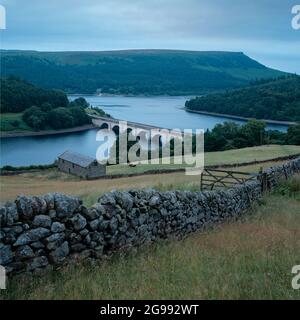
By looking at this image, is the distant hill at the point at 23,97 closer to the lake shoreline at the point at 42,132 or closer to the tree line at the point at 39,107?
the tree line at the point at 39,107

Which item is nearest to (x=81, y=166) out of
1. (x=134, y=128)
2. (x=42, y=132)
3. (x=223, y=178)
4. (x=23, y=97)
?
(x=223, y=178)

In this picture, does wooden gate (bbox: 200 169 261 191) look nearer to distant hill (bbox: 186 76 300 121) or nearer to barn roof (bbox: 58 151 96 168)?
barn roof (bbox: 58 151 96 168)

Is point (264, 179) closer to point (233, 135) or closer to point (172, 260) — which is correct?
point (172, 260)

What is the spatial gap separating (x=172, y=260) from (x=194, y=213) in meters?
3.64

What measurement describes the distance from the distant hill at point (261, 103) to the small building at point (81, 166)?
331ft

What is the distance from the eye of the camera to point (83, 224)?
6.55 m

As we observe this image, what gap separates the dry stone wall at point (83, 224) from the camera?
5609mm

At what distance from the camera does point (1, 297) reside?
5270 millimetres

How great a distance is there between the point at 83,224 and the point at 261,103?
164 metres

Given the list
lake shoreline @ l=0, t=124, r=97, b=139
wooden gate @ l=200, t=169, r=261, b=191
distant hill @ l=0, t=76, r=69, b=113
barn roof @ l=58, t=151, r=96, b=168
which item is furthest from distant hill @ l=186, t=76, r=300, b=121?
wooden gate @ l=200, t=169, r=261, b=191

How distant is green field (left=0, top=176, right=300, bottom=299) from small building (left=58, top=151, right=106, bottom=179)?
1757 inches

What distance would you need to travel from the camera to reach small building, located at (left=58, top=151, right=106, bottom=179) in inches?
2219

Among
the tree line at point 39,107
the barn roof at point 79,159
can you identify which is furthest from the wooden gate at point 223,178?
the tree line at point 39,107
